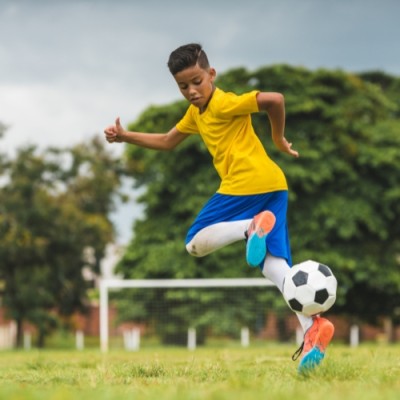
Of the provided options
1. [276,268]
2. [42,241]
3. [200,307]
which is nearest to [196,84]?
[276,268]

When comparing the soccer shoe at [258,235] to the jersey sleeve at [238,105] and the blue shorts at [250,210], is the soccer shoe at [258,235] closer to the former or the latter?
→ the blue shorts at [250,210]

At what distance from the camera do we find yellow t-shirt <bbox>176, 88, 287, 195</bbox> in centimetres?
527

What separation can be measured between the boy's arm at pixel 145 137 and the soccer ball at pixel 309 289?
1562 millimetres

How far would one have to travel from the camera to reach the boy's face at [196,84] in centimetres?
522

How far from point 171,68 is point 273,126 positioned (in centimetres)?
81

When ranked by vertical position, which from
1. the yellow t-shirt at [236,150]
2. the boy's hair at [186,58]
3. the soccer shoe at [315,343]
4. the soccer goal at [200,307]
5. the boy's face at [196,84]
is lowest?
the soccer goal at [200,307]

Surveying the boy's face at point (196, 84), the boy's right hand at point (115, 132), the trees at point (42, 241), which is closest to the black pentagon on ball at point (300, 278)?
the boy's face at point (196, 84)

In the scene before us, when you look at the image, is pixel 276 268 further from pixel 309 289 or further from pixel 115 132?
pixel 115 132

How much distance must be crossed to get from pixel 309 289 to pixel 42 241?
26400 millimetres

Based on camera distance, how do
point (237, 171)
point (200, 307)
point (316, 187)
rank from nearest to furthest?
point (237, 171), point (200, 307), point (316, 187)

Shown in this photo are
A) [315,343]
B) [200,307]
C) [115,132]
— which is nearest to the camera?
[315,343]

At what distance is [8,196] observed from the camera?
102ft

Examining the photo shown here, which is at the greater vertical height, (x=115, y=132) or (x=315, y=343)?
(x=115, y=132)

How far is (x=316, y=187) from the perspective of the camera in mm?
25719
